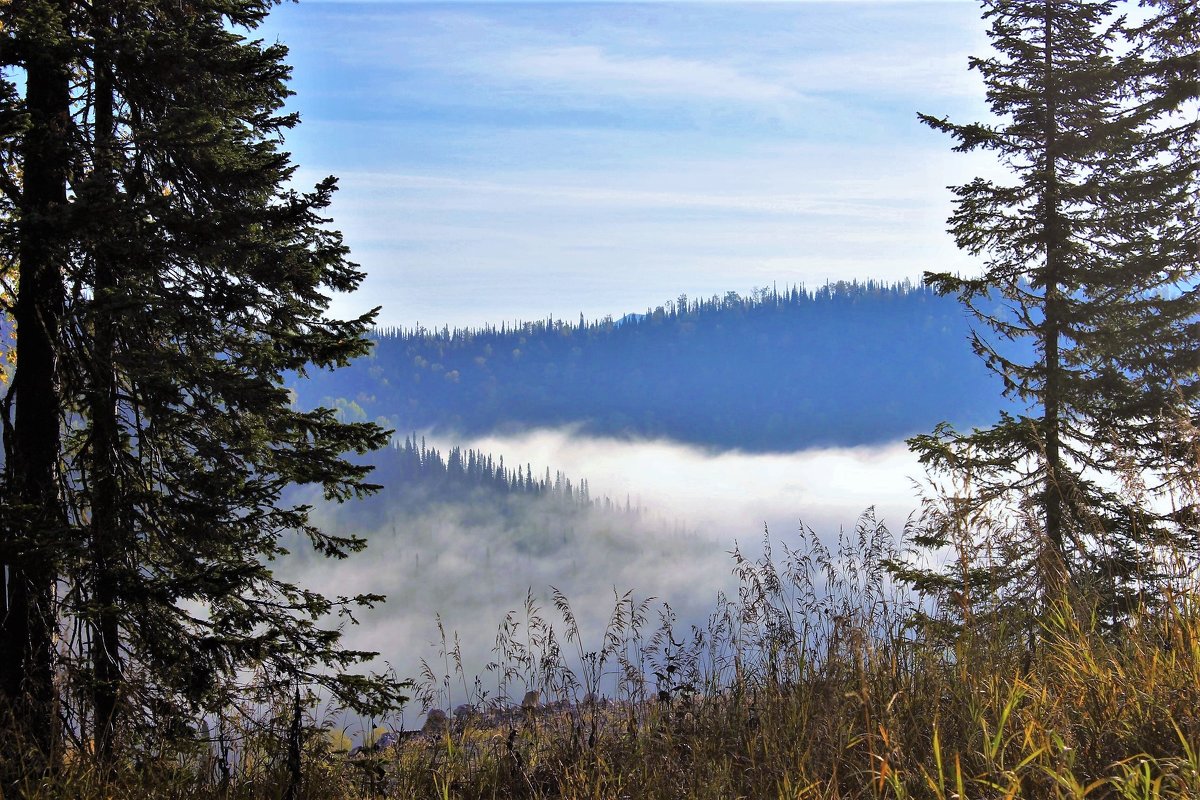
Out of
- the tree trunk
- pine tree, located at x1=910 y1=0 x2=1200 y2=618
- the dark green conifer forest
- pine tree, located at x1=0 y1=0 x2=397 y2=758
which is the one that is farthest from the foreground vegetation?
pine tree, located at x1=910 y1=0 x2=1200 y2=618

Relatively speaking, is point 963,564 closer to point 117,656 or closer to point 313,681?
point 313,681

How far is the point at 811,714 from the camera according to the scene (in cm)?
434

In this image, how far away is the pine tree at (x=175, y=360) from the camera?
7.10 meters

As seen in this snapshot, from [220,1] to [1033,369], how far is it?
46.6 ft

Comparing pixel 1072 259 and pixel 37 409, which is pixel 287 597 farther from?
pixel 1072 259

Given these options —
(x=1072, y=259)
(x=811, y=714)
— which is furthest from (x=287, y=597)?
(x=1072, y=259)

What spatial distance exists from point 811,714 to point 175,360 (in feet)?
20.9

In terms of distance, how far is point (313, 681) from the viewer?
7.70 m

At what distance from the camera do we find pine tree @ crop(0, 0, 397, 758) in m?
7.10

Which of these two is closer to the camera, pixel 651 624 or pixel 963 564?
pixel 963 564

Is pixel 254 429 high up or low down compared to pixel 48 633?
up

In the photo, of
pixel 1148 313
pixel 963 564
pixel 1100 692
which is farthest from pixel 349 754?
pixel 1148 313

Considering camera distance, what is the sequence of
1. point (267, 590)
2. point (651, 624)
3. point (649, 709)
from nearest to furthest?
point (649, 709) < point (651, 624) < point (267, 590)

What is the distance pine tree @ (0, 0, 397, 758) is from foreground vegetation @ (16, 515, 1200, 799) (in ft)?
7.39
